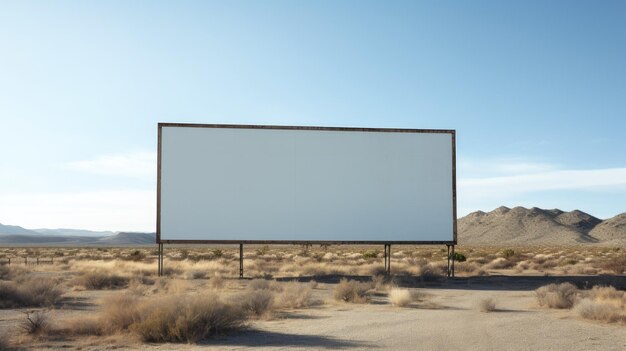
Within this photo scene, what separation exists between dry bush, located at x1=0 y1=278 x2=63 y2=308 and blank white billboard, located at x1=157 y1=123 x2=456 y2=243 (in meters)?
10.3

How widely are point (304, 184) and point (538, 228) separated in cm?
13079

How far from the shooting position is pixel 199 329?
462 inches

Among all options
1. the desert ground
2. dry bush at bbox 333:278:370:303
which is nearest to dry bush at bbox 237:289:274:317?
the desert ground

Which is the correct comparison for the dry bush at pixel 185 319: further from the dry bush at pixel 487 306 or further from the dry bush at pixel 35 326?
the dry bush at pixel 487 306

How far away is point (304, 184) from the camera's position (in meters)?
29.8

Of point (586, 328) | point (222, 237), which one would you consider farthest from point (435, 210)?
point (586, 328)

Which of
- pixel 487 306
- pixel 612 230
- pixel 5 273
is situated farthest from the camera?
pixel 612 230

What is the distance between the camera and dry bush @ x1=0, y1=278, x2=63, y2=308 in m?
17.8

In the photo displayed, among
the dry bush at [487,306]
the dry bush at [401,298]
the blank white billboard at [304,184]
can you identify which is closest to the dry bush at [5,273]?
the blank white billboard at [304,184]

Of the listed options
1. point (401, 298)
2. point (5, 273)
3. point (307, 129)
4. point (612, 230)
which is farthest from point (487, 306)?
point (612, 230)

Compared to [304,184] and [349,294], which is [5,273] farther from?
[349,294]

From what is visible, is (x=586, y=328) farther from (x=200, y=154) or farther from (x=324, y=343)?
(x=200, y=154)

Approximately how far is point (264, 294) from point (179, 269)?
62.8 ft

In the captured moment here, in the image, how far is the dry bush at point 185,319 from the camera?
11.5m
